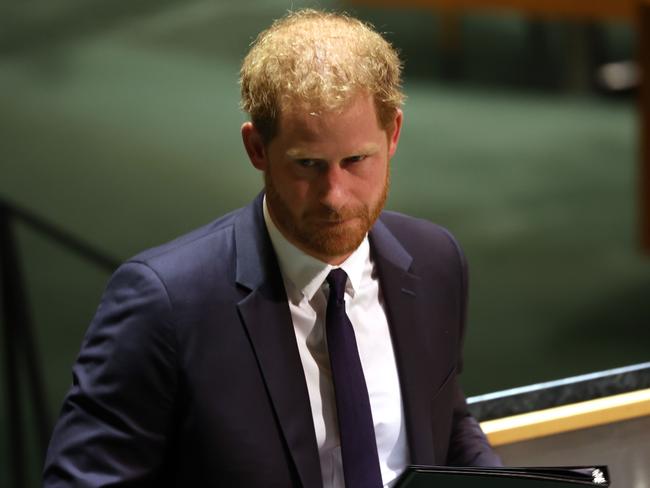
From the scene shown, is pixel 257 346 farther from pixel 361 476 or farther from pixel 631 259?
pixel 631 259

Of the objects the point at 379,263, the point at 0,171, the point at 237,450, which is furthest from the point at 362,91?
the point at 0,171

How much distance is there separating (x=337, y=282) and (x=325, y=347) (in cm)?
9

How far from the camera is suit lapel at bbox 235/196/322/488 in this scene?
1.59 metres

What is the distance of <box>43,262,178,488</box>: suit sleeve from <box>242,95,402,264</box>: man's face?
0.61 ft

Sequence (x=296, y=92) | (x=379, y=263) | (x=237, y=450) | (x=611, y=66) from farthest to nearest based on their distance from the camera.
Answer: (x=611, y=66)
(x=379, y=263)
(x=237, y=450)
(x=296, y=92)

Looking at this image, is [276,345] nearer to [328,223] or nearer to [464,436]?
[328,223]

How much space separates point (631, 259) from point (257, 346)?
4740 millimetres

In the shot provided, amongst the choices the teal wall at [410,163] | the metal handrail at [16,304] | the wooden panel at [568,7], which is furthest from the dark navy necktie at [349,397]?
the wooden panel at [568,7]

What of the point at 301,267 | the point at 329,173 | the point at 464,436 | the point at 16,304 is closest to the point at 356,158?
the point at 329,173

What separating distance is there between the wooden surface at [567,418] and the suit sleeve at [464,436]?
123 mm

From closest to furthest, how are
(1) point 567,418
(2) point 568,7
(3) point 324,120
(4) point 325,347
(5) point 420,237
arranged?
(3) point 324,120
(4) point 325,347
(5) point 420,237
(1) point 567,418
(2) point 568,7

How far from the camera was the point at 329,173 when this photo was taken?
1485 mm

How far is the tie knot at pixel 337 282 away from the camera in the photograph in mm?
1629

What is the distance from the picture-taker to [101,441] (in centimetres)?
151
